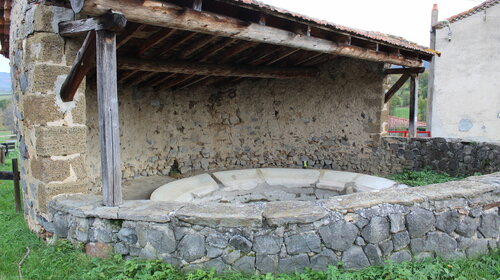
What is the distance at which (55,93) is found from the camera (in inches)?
141

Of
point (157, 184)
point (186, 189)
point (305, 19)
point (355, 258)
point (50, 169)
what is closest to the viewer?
point (355, 258)

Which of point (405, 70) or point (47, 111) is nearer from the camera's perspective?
point (47, 111)

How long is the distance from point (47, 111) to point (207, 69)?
252 cm

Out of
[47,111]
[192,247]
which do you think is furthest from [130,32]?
[192,247]

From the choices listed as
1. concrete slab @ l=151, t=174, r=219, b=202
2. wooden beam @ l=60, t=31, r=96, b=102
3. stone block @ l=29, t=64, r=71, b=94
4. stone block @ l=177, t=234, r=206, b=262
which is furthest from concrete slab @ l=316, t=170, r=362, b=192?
stone block @ l=29, t=64, r=71, b=94

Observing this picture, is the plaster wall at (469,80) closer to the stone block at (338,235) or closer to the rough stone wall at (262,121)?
the rough stone wall at (262,121)

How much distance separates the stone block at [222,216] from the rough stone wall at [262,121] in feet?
Result: 13.0

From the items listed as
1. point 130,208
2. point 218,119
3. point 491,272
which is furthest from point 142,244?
point 218,119

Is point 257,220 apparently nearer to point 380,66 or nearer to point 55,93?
point 55,93

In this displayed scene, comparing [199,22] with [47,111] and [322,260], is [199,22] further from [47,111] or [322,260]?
[322,260]

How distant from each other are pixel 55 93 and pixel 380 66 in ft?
19.0

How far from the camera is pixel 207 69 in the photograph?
18.1 ft

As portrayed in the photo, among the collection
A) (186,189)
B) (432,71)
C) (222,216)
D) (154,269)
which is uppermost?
(432,71)

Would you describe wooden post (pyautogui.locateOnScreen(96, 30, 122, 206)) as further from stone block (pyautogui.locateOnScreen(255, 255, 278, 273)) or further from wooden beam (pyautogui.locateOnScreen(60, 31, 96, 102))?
stone block (pyautogui.locateOnScreen(255, 255, 278, 273))
